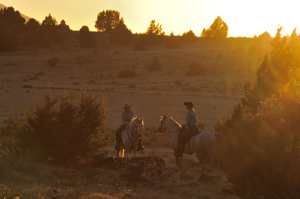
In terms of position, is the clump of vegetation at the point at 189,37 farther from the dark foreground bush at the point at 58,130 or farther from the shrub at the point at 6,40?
the dark foreground bush at the point at 58,130

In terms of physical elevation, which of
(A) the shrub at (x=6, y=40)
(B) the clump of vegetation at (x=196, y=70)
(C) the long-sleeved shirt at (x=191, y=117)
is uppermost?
(A) the shrub at (x=6, y=40)

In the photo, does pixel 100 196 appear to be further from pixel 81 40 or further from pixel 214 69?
pixel 81 40

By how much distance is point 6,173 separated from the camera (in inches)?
460

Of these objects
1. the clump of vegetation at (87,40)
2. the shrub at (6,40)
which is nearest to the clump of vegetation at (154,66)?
the clump of vegetation at (87,40)

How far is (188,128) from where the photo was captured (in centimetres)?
Result: 1579

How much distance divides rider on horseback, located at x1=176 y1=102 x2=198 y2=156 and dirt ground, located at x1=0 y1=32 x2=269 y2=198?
3.65ft

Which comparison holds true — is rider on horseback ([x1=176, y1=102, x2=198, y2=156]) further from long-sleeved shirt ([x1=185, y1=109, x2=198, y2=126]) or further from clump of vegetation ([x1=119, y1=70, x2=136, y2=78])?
clump of vegetation ([x1=119, y1=70, x2=136, y2=78])

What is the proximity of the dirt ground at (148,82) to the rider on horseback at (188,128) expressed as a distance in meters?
1.11

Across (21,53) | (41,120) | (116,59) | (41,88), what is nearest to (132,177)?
(41,120)

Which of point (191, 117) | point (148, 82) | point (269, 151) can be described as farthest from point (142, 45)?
point (269, 151)

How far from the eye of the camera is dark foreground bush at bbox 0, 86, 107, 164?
14969 mm

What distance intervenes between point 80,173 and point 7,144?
4244 millimetres

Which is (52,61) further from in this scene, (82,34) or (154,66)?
(82,34)

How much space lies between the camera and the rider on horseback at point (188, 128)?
15.4 metres
